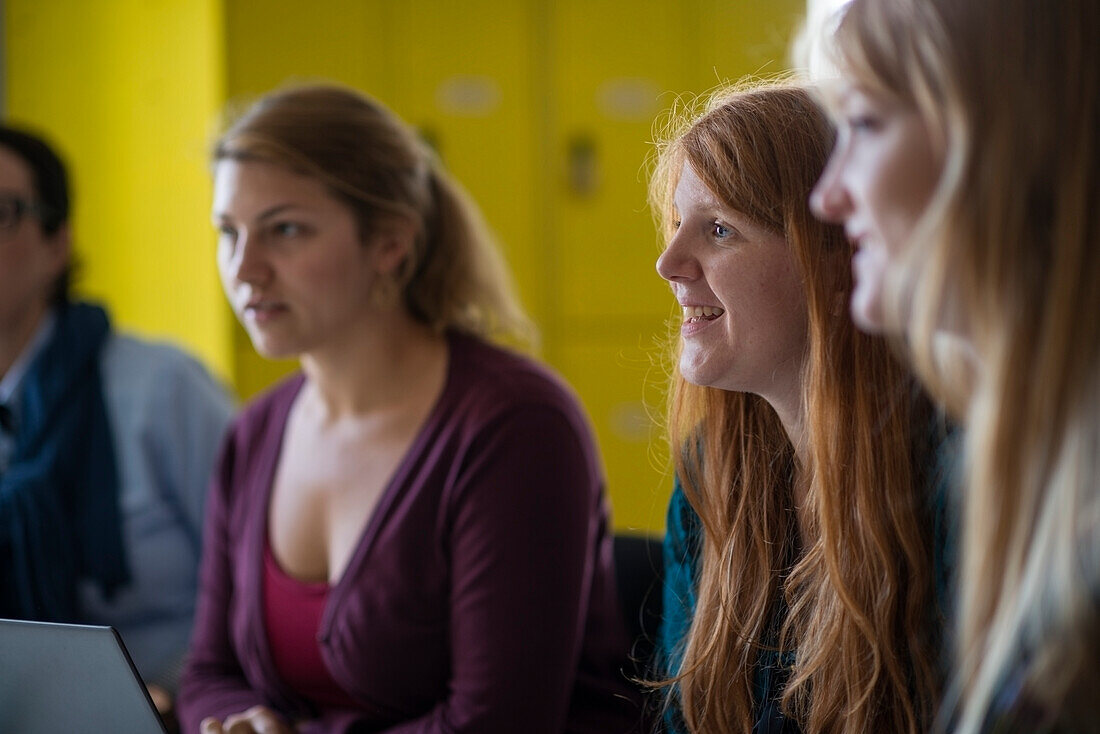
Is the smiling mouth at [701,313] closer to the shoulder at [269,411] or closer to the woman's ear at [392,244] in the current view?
the woman's ear at [392,244]

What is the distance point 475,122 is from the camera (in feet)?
11.3

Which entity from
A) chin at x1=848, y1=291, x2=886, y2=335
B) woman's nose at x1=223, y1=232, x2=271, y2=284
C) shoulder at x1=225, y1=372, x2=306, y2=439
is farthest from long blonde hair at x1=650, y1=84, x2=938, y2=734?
shoulder at x1=225, y1=372, x2=306, y2=439

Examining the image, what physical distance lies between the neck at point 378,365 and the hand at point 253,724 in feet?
1.39

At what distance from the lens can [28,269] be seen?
78.1 inches

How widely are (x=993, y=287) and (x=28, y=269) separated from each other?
1.78 meters

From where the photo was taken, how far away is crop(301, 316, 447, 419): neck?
1.54 metres

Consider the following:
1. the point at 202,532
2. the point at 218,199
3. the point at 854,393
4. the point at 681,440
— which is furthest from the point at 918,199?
the point at 202,532

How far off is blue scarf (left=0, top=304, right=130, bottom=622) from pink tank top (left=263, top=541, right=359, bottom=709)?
521 mm

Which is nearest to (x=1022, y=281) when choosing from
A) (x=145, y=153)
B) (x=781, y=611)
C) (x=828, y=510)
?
(x=828, y=510)

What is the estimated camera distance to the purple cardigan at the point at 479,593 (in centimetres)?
129

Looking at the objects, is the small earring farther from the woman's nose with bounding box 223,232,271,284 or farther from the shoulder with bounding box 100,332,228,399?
the shoulder with bounding box 100,332,228,399

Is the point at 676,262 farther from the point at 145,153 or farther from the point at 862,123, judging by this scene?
the point at 145,153

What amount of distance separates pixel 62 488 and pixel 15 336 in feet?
0.99

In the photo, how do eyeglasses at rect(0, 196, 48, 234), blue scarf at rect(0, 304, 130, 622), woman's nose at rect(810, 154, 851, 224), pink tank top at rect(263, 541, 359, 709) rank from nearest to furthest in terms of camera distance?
1. woman's nose at rect(810, 154, 851, 224)
2. pink tank top at rect(263, 541, 359, 709)
3. blue scarf at rect(0, 304, 130, 622)
4. eyeglasses at rect(0, 196, 48, 234)
